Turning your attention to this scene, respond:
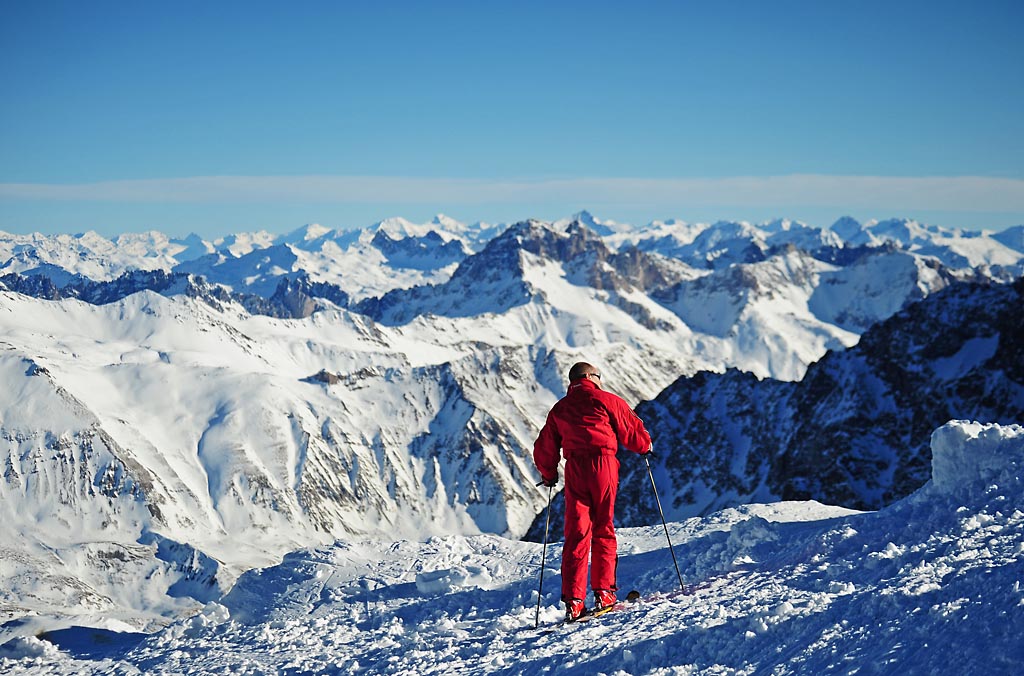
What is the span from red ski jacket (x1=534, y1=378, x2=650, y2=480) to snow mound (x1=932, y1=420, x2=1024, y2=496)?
6.17m

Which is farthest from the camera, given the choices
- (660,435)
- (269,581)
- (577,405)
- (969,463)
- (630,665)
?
(660,435)

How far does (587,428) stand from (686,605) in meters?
3.12

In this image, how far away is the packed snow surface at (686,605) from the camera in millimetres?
10531

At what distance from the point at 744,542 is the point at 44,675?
14.7 meters

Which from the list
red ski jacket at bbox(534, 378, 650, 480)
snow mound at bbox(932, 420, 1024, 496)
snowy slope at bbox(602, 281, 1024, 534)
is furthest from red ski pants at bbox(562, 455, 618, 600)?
snowy slope at bbox(602, 281, 1024, 534)

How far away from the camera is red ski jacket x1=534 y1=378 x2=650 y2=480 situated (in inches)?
540

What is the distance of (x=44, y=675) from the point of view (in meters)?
18.1

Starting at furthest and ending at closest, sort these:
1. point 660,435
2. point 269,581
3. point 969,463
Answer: point 660,435, point 269,581, point 969,463

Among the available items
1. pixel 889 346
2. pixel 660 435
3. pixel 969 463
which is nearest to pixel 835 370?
pixel 889 346

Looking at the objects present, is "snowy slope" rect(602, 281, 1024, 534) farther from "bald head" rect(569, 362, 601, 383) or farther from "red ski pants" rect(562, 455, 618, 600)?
"bald head" rect(569, 362, 601, 383)

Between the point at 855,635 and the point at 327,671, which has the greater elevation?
the point at 855,635

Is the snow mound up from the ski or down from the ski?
up

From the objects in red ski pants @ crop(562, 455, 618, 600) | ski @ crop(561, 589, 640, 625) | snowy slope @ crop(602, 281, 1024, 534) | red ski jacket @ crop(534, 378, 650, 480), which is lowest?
snowy slope @ crop(602, 281, 1024, 534)

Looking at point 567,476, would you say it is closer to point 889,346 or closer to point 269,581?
point 269,581
